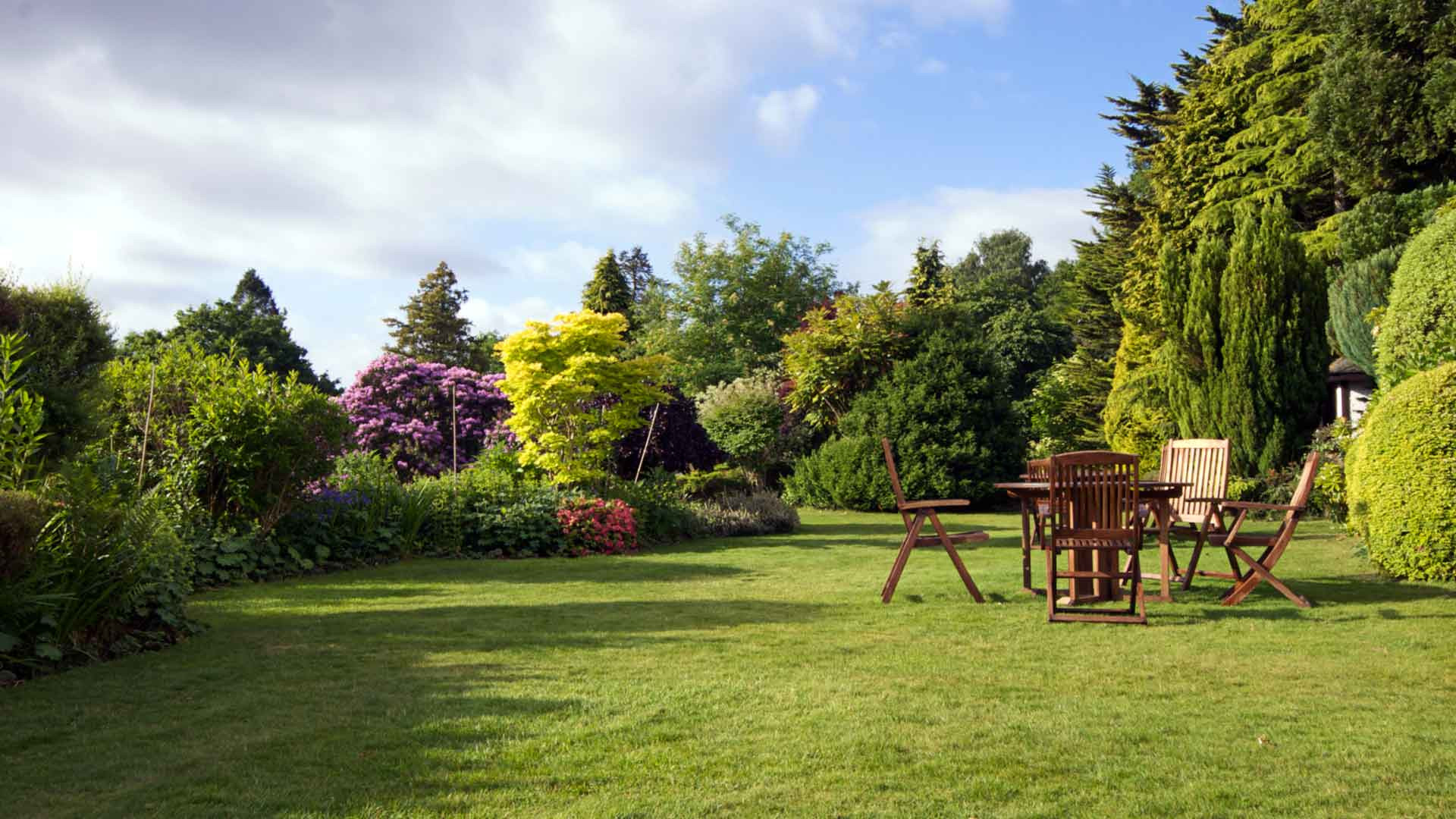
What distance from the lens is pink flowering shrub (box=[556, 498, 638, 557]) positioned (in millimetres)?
11914

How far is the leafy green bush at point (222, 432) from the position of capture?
8.91 meters

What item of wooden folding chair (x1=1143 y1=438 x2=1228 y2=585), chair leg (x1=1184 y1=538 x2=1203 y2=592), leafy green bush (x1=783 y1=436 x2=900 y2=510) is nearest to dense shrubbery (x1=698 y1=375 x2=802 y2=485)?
leafy green bush (x1=783 y1=436 x2=900 y2=510)

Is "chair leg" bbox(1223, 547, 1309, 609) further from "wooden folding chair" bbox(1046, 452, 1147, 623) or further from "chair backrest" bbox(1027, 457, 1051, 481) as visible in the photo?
"chair backrest" bbox(1027, 457, 1051, 481)

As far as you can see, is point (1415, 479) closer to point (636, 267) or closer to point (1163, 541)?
point (1163, 541)

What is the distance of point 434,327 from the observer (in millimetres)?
44906

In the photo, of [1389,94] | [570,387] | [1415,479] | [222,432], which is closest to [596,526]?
[570,387]

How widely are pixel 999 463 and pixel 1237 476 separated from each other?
4.43 metres

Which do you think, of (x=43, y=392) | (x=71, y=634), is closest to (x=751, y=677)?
(x=71, y=634)

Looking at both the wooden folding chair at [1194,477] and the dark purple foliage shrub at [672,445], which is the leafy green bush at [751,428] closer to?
the dark purple foliage shrub at [672,445]

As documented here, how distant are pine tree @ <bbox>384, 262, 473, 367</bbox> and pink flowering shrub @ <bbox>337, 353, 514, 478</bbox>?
85.6ft

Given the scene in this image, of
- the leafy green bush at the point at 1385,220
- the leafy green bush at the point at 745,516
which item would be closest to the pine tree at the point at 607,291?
the leafy green bush at the point at 745,516

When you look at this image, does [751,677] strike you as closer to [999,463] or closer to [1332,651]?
[1332,651]

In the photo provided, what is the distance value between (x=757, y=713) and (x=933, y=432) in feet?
51.6

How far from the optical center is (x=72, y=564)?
546cm
